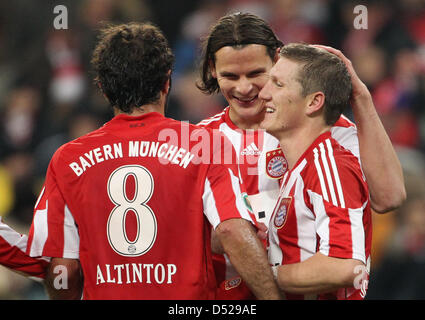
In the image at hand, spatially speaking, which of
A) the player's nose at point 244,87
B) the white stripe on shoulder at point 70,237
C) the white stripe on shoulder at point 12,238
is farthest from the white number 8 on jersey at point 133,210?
the player's nose at point 244,87

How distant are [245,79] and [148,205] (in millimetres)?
1075

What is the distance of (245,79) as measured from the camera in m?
3.26

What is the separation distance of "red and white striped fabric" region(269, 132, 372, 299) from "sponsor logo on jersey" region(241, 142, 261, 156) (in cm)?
51

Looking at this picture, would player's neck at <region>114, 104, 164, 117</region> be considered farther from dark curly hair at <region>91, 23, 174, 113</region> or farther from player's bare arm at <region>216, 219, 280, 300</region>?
player's bare arm at <region>216, 219, 280, 300</region>

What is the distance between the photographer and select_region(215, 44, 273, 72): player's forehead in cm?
327

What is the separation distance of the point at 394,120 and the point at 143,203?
378 cm

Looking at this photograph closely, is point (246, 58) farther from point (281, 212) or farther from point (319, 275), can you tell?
point (319, 275)

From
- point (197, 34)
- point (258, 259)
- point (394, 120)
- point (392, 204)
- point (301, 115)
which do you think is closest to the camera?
point (258, 259)

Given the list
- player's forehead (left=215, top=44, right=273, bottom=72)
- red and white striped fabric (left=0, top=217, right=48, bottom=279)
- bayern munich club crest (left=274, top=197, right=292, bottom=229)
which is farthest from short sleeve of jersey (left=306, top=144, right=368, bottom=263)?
red and white striped fabric (left=0, top=217, right=48, bottom=279)

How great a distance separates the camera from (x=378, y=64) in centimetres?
589

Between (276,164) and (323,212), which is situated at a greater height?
(276,164)

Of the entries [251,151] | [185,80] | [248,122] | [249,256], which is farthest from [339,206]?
[185,80]
